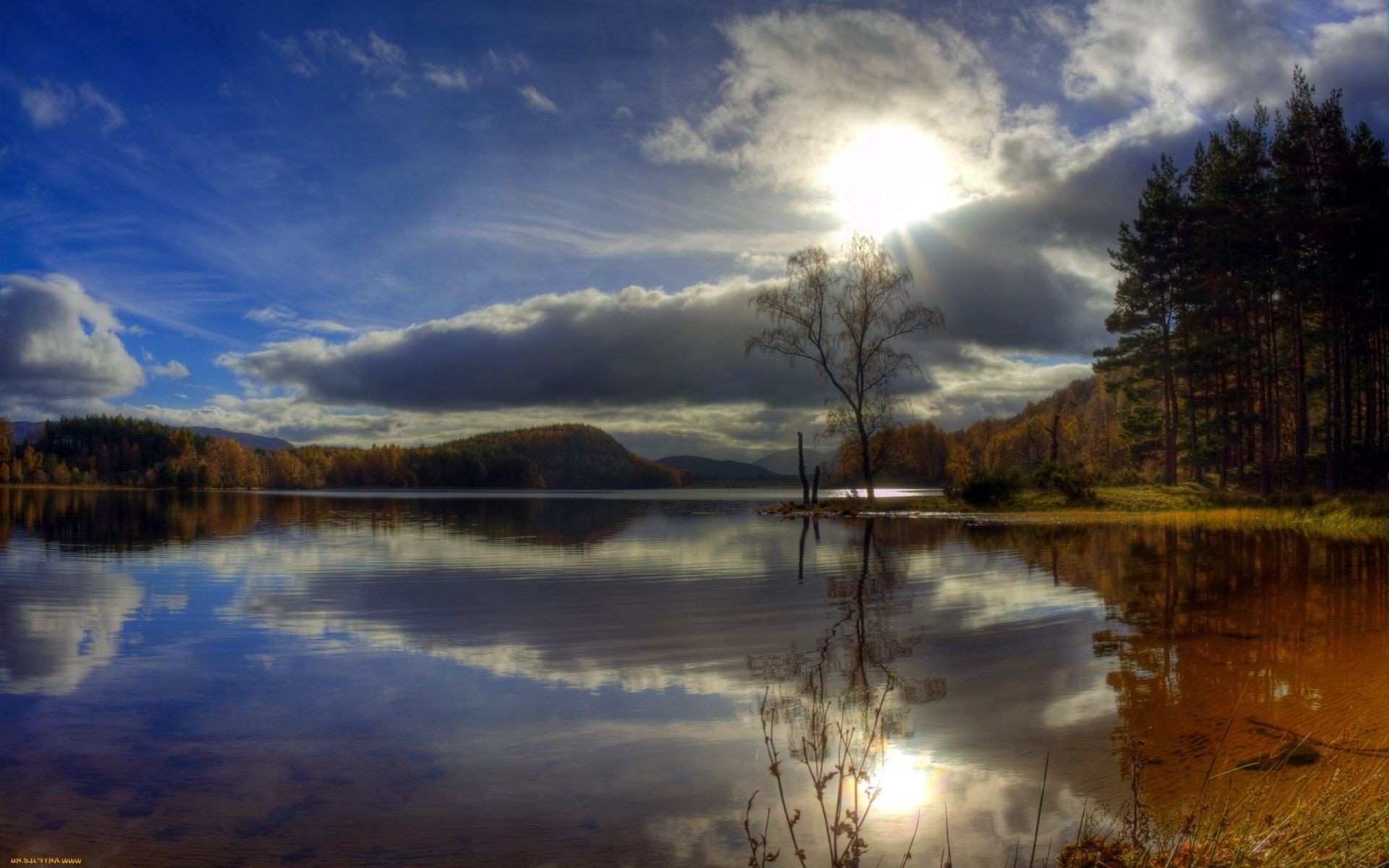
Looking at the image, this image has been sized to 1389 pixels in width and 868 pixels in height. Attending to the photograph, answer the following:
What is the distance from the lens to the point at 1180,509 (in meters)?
35.8

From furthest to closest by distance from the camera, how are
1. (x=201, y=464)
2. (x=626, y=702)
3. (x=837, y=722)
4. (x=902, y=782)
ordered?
1. (x=201, y=464)
2. (x=626, y=702)
3. (x=837, y=722)
4. (x=902, y=782)

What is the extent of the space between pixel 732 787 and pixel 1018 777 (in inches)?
80.9

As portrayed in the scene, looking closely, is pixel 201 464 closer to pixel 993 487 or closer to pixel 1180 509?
pixel 993 487

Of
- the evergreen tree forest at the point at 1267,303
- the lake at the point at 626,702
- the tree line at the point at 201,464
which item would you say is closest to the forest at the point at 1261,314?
the evergreen tree forest at the point at 1267,303

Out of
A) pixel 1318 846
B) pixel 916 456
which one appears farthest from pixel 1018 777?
pixel 916 456

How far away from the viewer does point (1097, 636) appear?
10.6 meters

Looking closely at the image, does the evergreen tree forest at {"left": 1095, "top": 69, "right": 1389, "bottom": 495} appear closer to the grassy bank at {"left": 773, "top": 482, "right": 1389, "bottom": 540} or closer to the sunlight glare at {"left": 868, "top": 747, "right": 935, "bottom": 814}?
the grassy bank at {"left": 773, "top": 482, "right": 1389, "bottom": 540}

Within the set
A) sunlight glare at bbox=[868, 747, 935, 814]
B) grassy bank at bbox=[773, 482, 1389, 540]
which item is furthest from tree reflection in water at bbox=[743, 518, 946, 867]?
grassy bank at bbox=[773, 482, 1389, 540]

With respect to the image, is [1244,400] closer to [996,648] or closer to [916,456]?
[996,648]

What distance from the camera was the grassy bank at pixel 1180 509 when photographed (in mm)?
26578

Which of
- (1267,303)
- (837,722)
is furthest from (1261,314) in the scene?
(837,722)

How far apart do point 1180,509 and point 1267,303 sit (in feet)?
42.6

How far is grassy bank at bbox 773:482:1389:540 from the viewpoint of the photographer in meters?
26.6

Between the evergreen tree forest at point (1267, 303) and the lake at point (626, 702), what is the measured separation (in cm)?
2543
